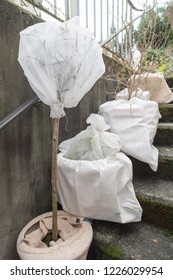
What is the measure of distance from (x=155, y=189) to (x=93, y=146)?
55 cm

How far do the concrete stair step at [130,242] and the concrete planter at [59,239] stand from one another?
5.1 inches

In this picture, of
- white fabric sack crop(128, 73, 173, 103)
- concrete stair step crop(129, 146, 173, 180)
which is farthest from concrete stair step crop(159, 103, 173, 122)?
concrete stair step crop(129, 146, 173, 180)

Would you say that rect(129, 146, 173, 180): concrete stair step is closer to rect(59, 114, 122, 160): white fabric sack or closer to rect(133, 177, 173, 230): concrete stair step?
rect(133, 177, 173, 230): concrete stair step

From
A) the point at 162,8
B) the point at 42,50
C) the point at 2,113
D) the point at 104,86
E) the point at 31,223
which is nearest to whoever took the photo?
the point at 42,50

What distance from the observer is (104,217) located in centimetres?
112

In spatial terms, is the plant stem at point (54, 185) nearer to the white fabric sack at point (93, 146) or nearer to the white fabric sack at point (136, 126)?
the white fabric sack at point (93, 146)

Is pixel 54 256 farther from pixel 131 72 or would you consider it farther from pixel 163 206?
pixel 131 72

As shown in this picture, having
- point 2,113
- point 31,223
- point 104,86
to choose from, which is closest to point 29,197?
point 31,223

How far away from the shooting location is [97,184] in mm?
1042

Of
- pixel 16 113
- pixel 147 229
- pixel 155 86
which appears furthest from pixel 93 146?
pixel 155 86

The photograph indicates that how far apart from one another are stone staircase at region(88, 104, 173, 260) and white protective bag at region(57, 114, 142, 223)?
0.35ft

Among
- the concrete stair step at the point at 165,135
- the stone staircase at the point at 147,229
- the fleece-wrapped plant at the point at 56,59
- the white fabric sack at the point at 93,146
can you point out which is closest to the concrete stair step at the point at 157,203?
the stone staircase at the point at 147,229

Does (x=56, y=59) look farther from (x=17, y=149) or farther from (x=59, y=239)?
(x=59, y=239)
